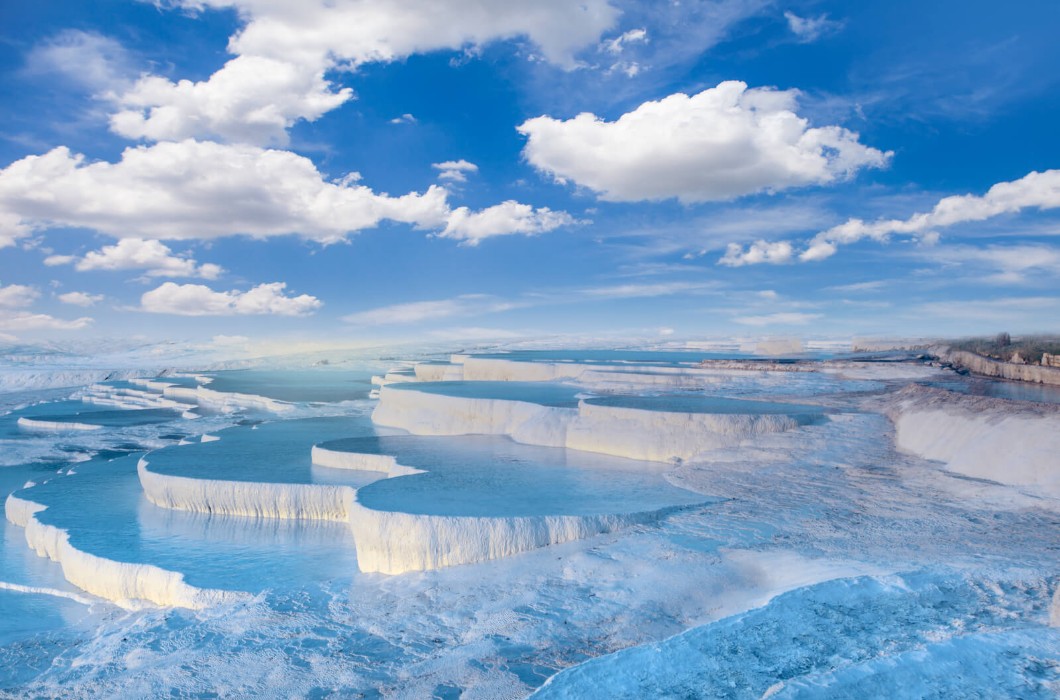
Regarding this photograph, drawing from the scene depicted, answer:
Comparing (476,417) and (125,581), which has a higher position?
(476,417)

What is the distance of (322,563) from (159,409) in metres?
21.5

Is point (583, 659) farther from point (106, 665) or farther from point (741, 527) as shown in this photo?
point (106, 665)

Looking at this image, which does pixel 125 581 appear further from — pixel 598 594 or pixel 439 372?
pixel 439 372

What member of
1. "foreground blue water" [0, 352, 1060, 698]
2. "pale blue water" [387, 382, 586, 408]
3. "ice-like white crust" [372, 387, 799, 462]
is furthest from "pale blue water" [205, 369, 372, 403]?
"foreground blue water" [0, 352, 1060, 698]

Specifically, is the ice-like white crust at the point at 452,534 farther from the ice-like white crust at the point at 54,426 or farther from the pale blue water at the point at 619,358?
the pale blue water at the point at 619,358

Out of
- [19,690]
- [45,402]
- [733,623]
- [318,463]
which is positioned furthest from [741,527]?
[45,402]

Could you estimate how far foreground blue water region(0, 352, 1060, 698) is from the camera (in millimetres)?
4078

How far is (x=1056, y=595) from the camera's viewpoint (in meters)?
4.44

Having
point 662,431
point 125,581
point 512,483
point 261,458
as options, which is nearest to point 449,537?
point 512,483

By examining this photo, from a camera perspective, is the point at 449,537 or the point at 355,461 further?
the point at 355,461

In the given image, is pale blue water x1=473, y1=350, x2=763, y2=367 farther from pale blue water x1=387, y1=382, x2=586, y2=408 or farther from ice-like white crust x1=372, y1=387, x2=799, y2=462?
ice-like white crust x1=372, y1=387, x2=799, y2=462

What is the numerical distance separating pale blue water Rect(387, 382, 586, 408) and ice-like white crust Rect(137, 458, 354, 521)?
596 cm

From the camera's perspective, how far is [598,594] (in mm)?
5531

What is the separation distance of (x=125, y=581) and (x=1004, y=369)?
28.3 metres
